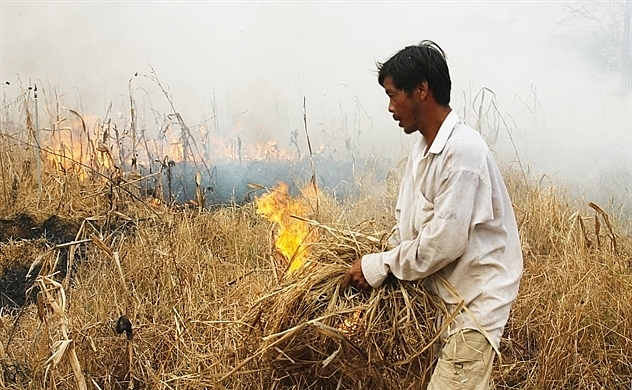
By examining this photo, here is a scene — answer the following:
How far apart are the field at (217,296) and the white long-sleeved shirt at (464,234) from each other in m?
0.29

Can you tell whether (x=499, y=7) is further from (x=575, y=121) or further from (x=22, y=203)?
(x=22, y=203)

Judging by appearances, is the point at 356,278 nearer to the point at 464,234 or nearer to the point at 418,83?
the point at 464,234

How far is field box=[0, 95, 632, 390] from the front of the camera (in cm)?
247

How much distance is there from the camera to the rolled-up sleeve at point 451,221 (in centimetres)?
186

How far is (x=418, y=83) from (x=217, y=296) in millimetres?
2127

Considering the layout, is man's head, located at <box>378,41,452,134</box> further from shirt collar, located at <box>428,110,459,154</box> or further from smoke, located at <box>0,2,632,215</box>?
smoke, located at <box>0,2,632,215</box>

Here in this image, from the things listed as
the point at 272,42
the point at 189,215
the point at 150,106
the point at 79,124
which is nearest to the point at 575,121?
the point at 272,42

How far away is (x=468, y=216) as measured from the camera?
1.86 m

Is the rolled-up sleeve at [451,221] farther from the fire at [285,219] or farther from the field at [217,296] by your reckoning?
the fire at [285,219]

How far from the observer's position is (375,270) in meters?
2.08

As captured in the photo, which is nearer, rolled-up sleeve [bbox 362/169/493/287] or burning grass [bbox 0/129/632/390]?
rolled-up sleeve [bbox 362/169/493/287]

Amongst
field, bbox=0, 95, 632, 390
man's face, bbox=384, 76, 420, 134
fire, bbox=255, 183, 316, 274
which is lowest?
field, bbox=0, 95, 632, 390

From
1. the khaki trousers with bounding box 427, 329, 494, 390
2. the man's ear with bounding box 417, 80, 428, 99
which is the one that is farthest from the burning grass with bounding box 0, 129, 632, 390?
the man's ear with bounding box 417, 80, 428, 99

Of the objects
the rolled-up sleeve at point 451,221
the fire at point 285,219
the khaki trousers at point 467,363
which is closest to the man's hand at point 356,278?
the rolled-up sleeve at point 451,221
